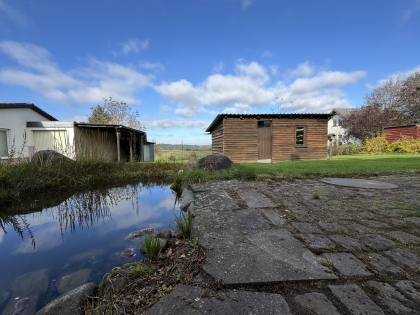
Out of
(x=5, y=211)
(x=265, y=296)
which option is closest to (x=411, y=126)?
(x=265, y=296)

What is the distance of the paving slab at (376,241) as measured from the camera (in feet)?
5.00

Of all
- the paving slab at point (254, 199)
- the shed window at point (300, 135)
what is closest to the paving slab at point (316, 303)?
the paving slab at point (254, 199)

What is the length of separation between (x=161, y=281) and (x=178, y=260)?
316mm

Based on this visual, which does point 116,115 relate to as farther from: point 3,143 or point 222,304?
point 222,304

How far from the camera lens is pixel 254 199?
3.01 meters

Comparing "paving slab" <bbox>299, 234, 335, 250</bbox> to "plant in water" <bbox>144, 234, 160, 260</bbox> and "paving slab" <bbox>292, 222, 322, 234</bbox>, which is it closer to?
"paving slab" <bbox>292, 222, 322, 234</bbox>

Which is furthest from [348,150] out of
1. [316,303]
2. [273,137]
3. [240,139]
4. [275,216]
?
[316,303]

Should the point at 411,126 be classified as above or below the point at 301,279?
above

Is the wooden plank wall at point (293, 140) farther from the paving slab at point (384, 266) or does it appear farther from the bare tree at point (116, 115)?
the bare tree at point (116, 115)

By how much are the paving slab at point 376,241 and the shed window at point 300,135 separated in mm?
10948

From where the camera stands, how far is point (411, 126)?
15328mm

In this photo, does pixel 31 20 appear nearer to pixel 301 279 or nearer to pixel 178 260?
pixel 178 260

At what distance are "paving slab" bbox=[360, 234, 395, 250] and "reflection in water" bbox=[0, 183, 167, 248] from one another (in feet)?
12.2

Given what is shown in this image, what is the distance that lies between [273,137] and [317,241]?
10.6 meters
